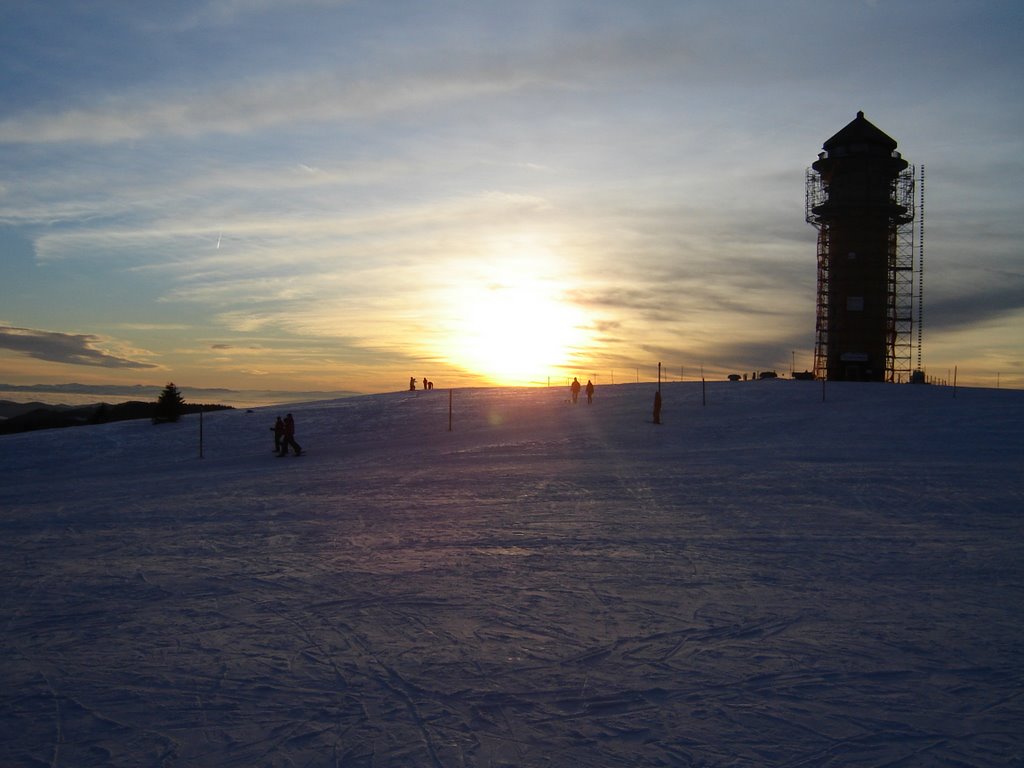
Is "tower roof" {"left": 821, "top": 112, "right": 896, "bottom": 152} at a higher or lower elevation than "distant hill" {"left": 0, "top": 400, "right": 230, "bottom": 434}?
higher

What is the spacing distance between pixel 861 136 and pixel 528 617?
57.3 meters

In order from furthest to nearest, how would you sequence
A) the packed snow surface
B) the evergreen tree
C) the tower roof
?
the tower roof
the evergreen tree
the packed snow surface

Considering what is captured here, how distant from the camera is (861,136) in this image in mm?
57531

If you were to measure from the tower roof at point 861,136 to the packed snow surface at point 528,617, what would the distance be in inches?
1630

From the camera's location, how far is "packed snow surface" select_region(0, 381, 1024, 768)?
251 inches

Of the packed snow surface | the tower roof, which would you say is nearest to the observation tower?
the tower roof

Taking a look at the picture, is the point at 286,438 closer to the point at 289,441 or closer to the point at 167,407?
the point at 289,441

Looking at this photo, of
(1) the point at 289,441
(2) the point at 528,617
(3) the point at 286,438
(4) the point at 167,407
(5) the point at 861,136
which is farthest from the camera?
(5) the point at 861,136

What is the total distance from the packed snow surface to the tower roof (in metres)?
41.4

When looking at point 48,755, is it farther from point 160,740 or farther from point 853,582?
point 853,582

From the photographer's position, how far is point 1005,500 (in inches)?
647

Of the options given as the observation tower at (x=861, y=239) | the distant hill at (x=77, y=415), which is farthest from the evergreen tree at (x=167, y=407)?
the observation tower at (x=861, y=239)

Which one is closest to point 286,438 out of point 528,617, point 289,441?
point 289,441

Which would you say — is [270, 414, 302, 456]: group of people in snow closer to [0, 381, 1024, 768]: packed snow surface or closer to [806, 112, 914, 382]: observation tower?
[0, 381, 1024, 768]: packed snow surface
